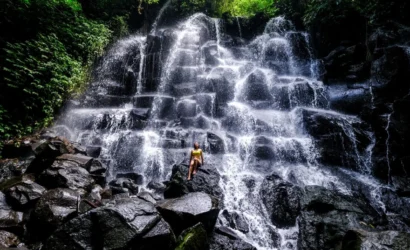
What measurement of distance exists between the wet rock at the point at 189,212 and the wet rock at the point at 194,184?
135cm

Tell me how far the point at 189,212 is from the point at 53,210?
304 centimetres

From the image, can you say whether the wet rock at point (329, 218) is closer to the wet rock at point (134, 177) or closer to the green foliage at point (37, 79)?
the wet rock at point (134, 177)

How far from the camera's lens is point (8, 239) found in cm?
508

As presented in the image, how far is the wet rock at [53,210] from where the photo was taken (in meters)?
5.32

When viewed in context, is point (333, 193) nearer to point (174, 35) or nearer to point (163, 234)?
point (163, 234)

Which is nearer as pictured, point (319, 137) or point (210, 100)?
point (319, 137)

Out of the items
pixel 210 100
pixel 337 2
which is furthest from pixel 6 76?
pixel 337 2

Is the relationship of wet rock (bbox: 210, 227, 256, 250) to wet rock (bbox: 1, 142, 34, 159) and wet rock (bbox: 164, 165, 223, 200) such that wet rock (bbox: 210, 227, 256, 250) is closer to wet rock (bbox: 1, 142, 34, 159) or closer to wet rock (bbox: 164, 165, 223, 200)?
wet rock (bbox: 164, 165, 223, 200)

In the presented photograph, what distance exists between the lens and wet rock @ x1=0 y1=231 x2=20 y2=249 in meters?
4.99

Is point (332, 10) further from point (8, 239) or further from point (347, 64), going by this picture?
point (8, 239)

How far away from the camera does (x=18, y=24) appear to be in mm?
11578

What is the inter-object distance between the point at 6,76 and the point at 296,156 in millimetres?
13022

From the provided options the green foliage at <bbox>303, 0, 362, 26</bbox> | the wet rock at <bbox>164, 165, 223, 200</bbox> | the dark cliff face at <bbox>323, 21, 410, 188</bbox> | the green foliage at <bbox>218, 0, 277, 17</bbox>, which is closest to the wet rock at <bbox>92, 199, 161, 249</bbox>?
the wet rock at <bbox>164, 165, 223, 200</bbox>

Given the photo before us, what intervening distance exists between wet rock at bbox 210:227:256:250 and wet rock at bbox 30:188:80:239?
10.9ft
